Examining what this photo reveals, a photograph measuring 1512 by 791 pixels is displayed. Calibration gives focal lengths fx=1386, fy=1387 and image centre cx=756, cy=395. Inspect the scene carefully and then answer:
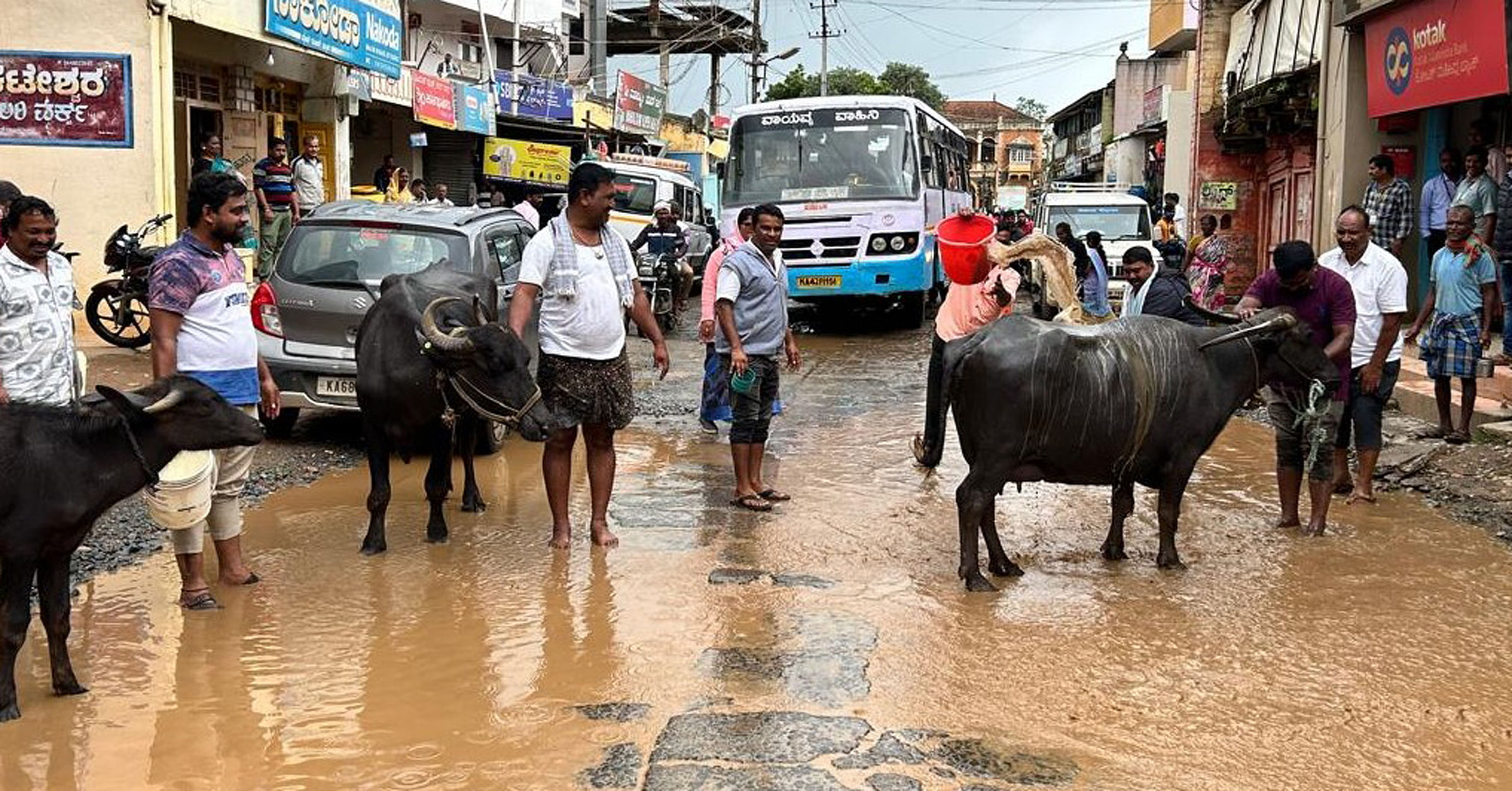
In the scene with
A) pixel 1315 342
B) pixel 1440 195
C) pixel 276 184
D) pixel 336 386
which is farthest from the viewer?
pixel 276 184

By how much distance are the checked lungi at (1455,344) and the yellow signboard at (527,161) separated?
20194 millimetres

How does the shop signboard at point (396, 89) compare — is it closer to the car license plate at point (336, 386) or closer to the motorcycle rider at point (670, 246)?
the motorcycle rider at point (670, 246)

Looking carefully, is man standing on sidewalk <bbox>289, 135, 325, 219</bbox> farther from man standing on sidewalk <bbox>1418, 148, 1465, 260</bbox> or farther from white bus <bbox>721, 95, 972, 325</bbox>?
man standing on sidewalk <bbox>1418, 148, 1465, 260</bbox>

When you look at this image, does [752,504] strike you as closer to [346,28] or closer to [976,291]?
[976,291]

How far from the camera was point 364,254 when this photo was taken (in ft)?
31.2

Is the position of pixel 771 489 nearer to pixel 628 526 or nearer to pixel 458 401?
pixel 628 526

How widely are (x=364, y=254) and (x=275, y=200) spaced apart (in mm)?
7302

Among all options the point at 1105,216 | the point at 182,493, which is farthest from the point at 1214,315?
the point at 1105,216

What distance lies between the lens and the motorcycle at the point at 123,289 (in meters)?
12.7

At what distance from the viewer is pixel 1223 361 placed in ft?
23.2

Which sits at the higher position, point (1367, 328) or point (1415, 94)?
point (1415, 94)

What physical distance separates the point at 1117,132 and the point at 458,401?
45.4 m

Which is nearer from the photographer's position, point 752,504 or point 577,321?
point 577,321

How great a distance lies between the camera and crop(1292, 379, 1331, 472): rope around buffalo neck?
7.30 metres
